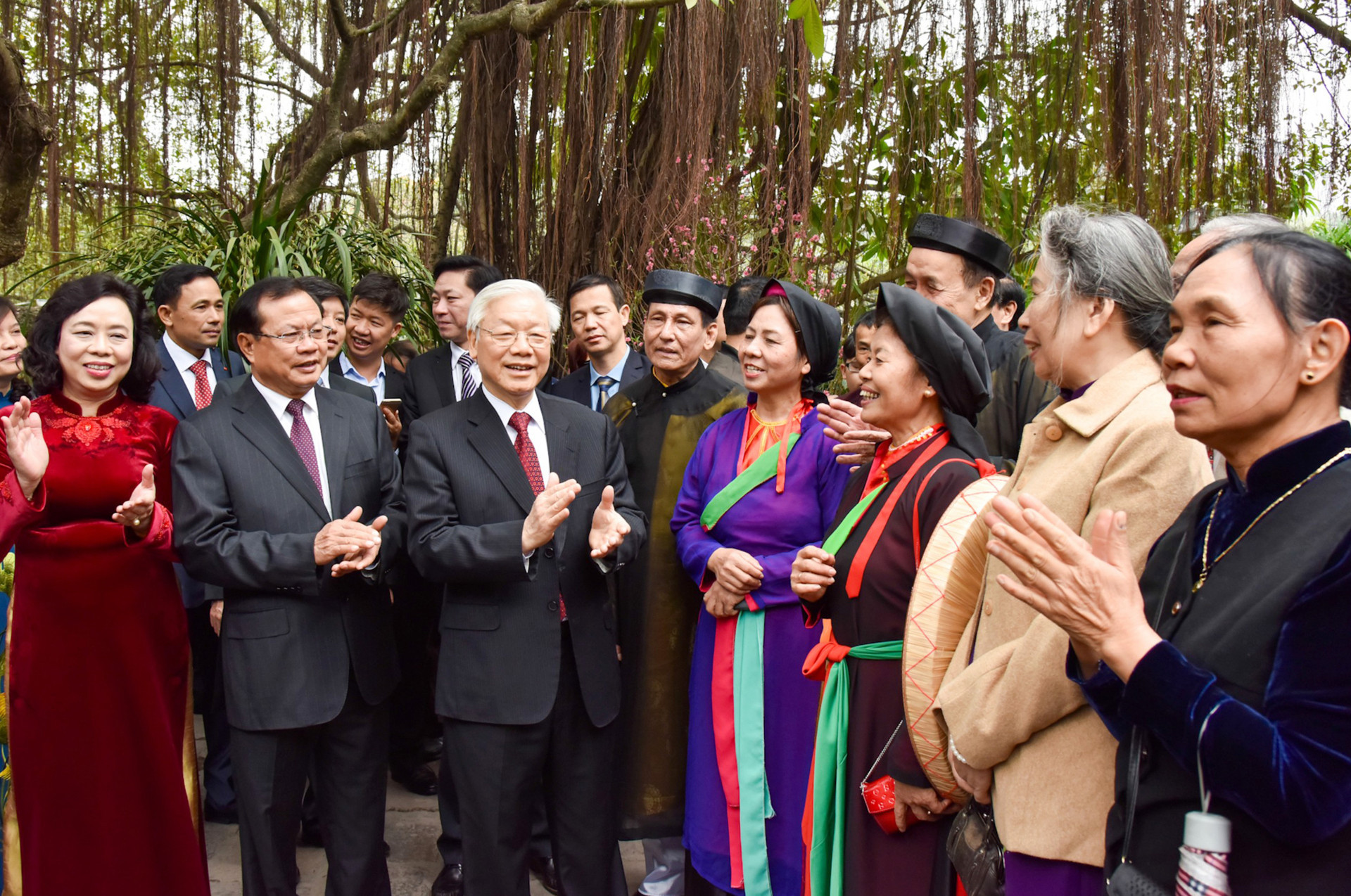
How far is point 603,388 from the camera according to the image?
400 centimetres

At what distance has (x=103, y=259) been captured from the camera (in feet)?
16.3

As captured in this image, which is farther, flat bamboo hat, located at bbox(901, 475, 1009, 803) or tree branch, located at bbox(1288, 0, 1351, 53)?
tree branch, located at bbox(1288, 0, 1351, 53)

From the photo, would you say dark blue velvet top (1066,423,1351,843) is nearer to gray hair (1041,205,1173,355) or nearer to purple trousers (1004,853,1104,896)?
purple trousers (1004,853,1104,896)

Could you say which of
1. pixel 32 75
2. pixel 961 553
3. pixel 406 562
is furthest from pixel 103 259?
pixel 961 553

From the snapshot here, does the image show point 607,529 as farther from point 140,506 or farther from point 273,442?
point 140,506

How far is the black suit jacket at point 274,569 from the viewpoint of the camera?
2.58m

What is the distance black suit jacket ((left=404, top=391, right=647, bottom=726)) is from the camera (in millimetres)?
2590

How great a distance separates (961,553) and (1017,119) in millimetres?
3955

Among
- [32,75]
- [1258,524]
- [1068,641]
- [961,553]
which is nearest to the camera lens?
[1258,524]

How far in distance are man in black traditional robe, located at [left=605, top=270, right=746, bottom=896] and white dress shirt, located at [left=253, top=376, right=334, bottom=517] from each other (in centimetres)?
89

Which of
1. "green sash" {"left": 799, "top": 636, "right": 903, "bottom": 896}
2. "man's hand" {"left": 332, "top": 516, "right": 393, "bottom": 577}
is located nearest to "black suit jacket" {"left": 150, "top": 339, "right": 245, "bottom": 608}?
"man's hand" {"left": 332, "top": 516, "right": 393, "bottom": 577}

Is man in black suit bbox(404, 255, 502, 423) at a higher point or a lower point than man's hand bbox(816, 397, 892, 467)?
higher

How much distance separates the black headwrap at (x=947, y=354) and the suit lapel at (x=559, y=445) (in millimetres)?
1017

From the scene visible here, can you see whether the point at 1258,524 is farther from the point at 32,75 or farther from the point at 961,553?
the point at 32,75
